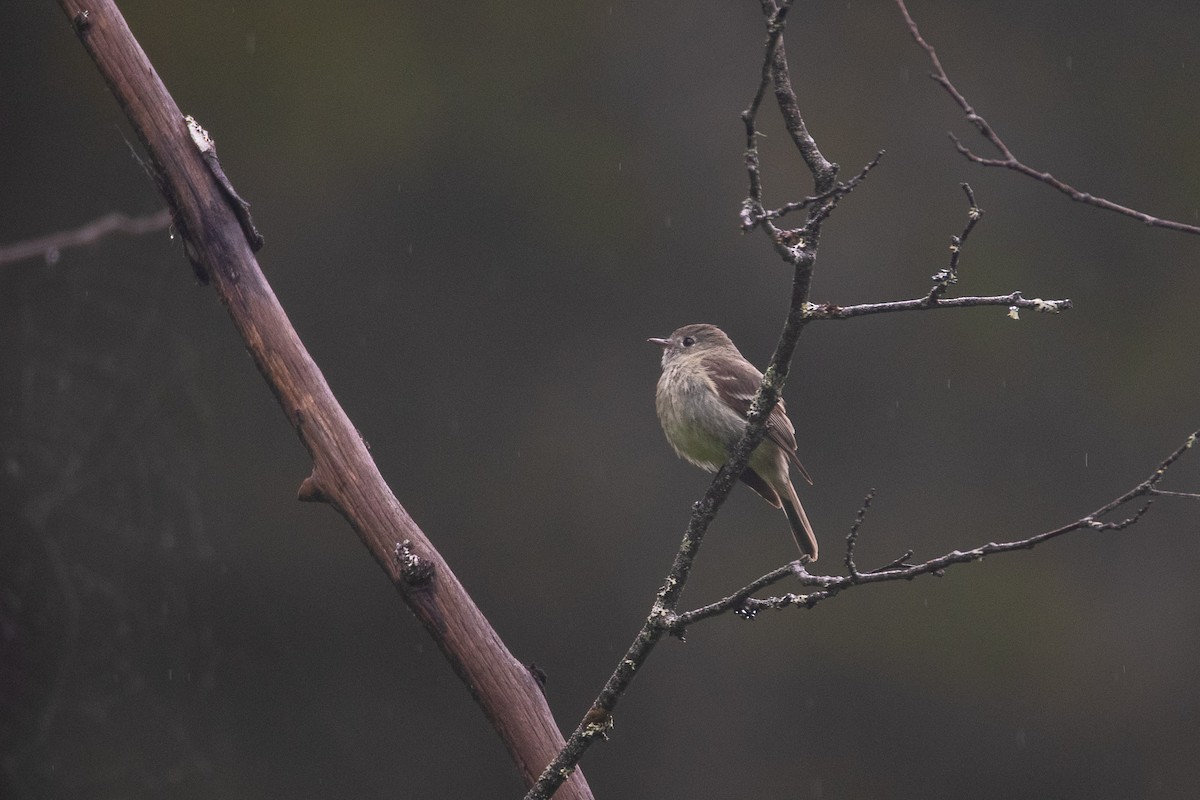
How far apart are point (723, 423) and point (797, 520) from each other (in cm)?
37

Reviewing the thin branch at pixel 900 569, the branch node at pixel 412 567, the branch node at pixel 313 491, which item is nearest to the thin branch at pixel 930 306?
the thin branch at pixel 900 569

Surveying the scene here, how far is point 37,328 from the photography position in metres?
6.14

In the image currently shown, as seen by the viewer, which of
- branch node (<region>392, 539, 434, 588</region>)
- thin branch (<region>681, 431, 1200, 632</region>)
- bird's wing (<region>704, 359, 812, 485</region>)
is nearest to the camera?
thin branch (<region>681, 431, 1200, 632</region>)

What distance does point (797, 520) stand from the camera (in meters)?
3.72

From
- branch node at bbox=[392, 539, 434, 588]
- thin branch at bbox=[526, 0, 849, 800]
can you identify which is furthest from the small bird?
branch node at bbox=[392, 539, 434, 588]

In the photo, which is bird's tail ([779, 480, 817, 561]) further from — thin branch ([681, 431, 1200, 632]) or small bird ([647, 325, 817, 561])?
thin branch ([681, 431, 1200, 632])

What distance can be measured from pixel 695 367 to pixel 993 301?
215 centimetres

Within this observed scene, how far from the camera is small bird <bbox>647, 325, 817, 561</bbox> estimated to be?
143 inches

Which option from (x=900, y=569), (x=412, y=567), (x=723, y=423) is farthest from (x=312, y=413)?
(x=723, y=423)

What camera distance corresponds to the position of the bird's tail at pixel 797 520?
3.63 m

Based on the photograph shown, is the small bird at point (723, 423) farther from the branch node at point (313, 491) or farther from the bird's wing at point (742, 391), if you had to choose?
the branch node at point (313, 491)

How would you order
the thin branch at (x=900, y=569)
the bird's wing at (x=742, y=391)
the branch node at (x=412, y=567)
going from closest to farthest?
the thin branch at (x=900, y=569), the branch node at (x=412, y=567), the bird's wing at (x=742, y=391)

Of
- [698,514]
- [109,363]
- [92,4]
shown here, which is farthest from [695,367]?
[109,363]

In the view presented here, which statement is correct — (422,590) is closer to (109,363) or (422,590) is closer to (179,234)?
(179,234)
